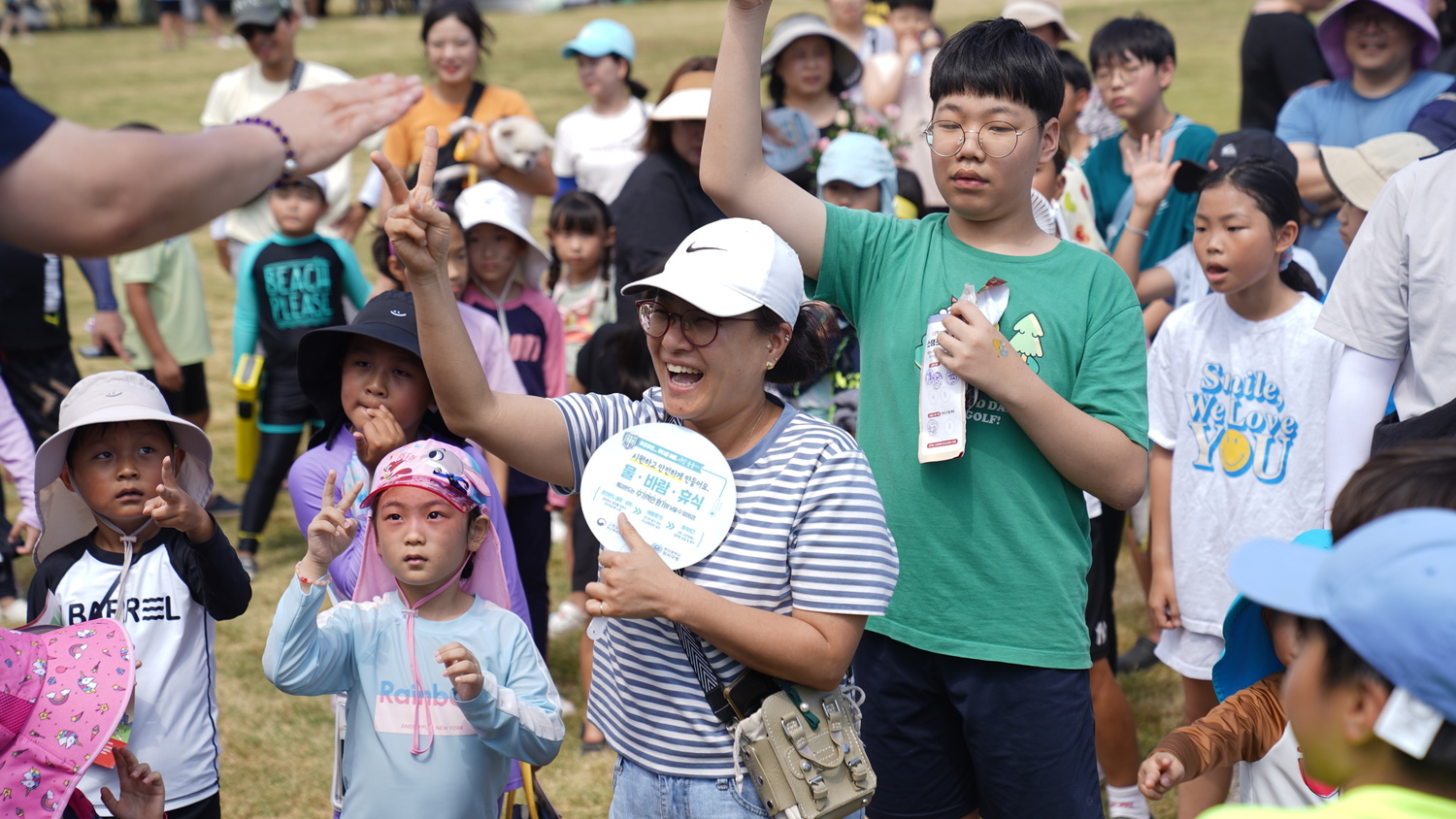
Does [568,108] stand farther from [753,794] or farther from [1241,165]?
[753,794]

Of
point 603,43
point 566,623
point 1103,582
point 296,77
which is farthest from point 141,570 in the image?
point 296,77

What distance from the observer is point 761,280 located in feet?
7.30

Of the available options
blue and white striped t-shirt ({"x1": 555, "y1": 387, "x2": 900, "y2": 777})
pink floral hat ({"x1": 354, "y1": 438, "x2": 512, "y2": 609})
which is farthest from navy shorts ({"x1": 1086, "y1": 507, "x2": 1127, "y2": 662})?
pink floral hat ({"x1": 354, "y1": 438, "x2": 512, "y2": 609})

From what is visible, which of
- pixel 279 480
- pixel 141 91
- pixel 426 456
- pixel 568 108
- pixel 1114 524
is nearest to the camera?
pixel 426 456

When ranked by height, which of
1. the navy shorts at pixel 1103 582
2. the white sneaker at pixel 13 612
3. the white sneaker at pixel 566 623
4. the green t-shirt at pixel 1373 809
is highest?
the green t-shirt at pixel 1373 809

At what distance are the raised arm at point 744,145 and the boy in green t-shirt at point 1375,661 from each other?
4.41 ft

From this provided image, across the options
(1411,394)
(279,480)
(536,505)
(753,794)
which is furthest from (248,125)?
(279,480)

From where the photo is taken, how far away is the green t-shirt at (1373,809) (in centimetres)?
129

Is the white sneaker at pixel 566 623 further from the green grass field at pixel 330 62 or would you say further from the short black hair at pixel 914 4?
the short black hair at pixel 914 4

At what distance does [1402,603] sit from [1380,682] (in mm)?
145

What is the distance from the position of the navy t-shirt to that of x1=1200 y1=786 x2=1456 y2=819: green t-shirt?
5.54 feet

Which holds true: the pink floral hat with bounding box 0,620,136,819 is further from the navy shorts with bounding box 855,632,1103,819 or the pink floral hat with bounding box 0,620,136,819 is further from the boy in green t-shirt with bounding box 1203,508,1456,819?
the boy in green t-shirt with bounding box 1203,508,1456,819

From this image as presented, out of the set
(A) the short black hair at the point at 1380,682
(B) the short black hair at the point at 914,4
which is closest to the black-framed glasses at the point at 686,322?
(A) the short black hair at the point at 1380,682

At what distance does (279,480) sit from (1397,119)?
17.1ft
